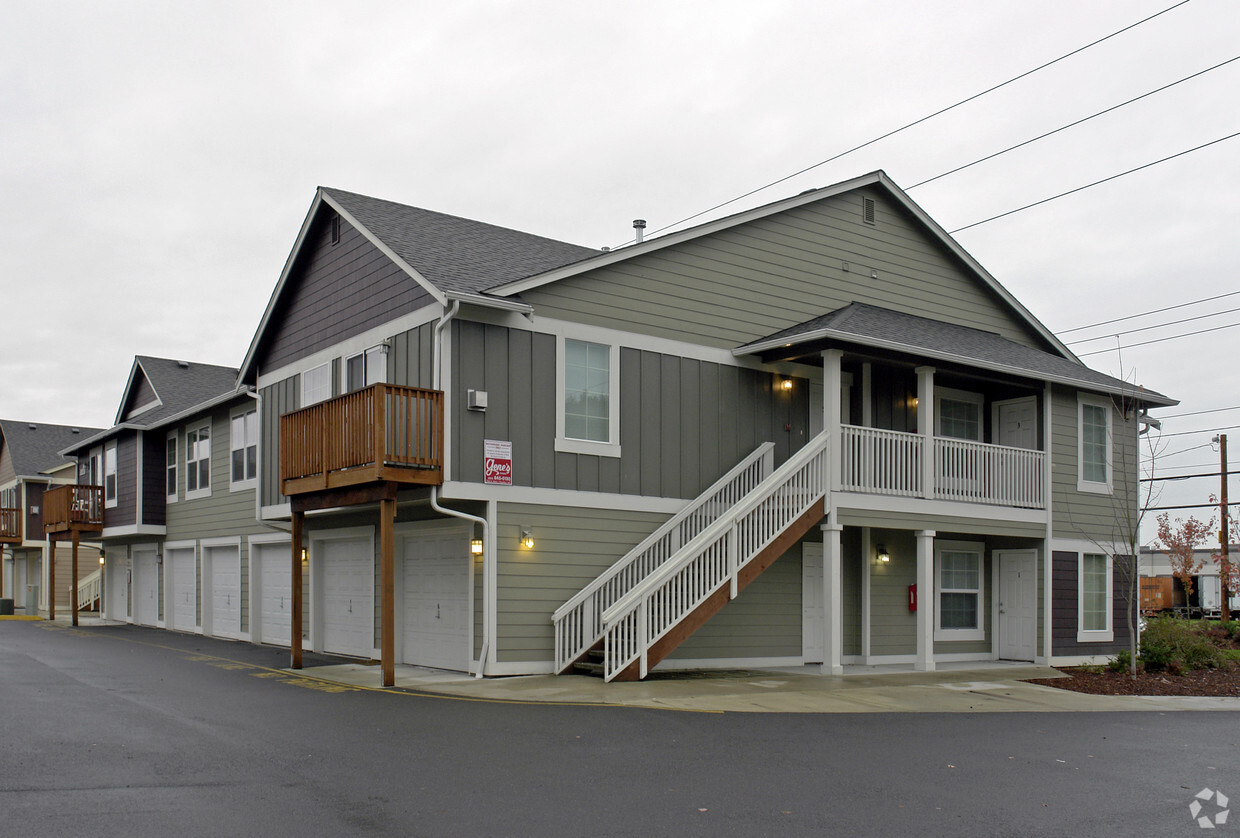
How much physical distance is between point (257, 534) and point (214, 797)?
16284 mm

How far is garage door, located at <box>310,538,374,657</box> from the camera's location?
18812 millimetres

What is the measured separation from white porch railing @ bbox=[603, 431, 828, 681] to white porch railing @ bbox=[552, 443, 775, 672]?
422 millimetres

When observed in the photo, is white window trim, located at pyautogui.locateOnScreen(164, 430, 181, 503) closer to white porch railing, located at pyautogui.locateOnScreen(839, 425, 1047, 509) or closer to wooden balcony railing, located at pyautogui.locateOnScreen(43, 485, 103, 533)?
wooden balcony railing, located at pyautogui.locateOnScreen(43, 485, 103, 533)

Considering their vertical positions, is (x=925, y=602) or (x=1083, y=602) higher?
(x=925, y=602)

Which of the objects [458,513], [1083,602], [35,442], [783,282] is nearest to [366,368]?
[458,513]

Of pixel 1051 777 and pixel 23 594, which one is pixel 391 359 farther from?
pixel 23 594

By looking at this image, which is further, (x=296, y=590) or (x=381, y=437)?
(x=296, y=590)

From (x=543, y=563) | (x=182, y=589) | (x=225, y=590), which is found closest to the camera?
(x=543, y=563)

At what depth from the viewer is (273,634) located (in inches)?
894

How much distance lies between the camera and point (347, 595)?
19.6m

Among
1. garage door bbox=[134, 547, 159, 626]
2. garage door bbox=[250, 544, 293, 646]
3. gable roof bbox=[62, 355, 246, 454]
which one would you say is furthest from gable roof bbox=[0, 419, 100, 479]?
garage door bbox=[250, 544, 293, 646]

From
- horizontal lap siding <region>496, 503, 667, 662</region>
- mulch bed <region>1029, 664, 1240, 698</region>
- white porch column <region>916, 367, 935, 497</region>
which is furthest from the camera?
white porch column <region>916, 367, 935, 497</region>

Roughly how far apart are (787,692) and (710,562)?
7.12 ft

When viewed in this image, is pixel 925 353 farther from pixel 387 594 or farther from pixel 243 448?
pixel 243 448
